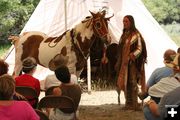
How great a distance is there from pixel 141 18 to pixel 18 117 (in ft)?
28.8

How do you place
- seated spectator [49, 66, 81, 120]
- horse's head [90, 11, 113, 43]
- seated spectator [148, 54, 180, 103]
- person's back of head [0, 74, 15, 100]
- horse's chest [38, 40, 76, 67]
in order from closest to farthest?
person's back of head [0, 74, 15, 100]
seated spectator [148, 54, 180, 103]
seated spectator [49, 66, 81, 120]
horse's head [90, 11, 113, 43]
horse's chest [38, 40, 76, 67]

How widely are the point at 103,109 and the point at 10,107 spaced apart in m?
5.25

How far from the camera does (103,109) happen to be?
9.05m

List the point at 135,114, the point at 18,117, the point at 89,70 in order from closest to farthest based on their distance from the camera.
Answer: the point at 18,117 < the point at 135,114 < the point at 89,70

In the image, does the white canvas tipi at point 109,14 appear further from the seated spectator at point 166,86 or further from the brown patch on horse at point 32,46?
the seated spectator at point 166,86

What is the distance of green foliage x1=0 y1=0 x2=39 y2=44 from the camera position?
82.9 ft

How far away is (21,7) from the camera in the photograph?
27234 mm

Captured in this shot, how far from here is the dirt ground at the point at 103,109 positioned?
27.2 feet

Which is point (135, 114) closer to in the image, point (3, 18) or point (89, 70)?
point (89, 70)

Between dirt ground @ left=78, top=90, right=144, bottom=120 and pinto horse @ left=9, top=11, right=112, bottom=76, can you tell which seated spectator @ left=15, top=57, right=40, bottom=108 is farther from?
dirt ground @ left=78, top=90, right=144, bottom=120

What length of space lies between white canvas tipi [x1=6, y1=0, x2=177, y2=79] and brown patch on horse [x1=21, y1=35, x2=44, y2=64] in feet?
8.46

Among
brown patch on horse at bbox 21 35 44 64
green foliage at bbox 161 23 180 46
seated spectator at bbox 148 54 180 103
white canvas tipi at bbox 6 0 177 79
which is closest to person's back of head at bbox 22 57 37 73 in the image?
seated spectator at bbox 148 54 180 103

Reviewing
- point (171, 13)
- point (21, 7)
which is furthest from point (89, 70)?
point (171, 13)

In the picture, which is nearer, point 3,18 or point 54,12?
point 54,12
